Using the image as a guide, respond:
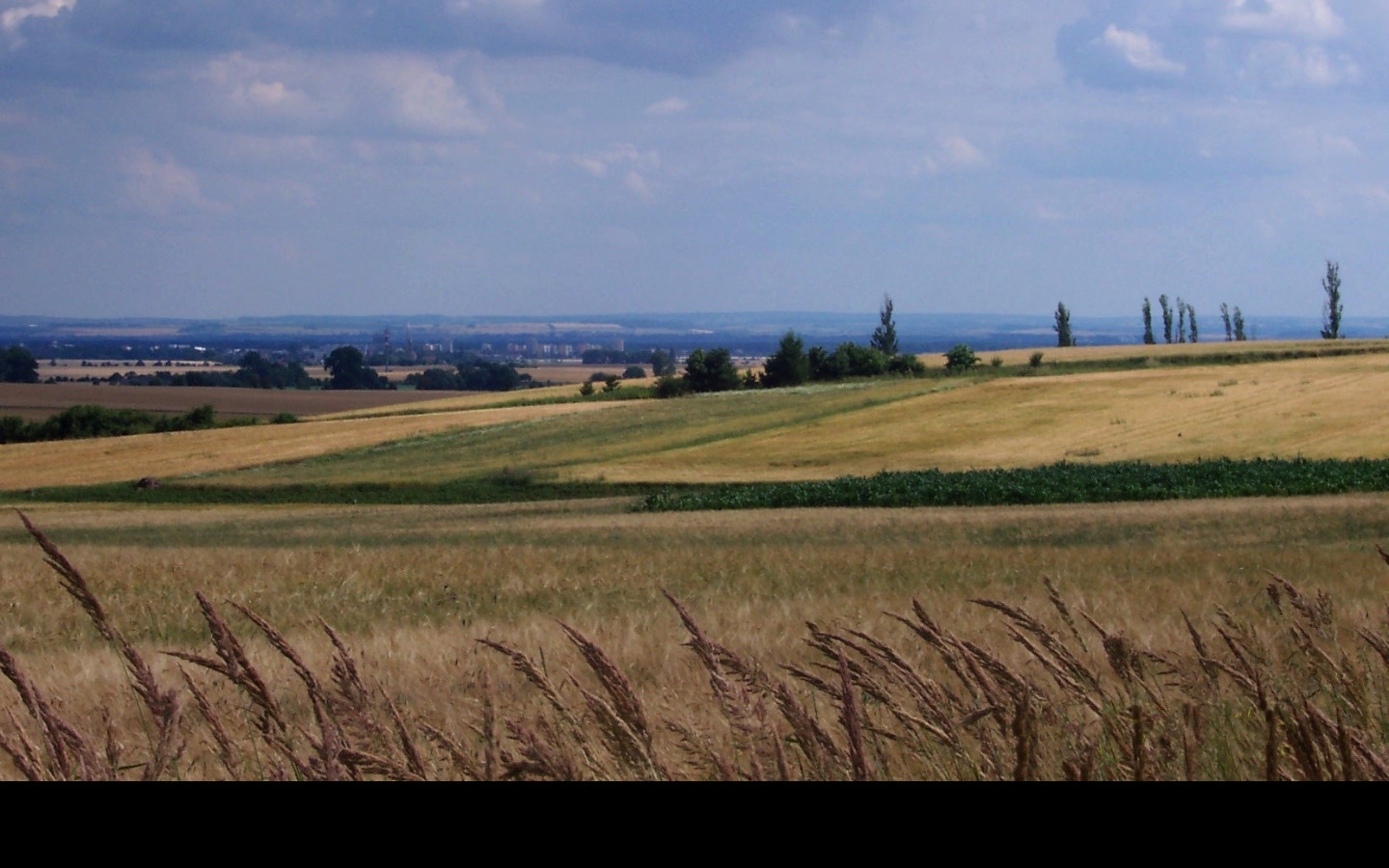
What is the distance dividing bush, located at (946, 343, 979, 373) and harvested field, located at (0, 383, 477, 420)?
40166mm

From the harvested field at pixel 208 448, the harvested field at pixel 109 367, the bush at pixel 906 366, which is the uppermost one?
the harvested field at pixel 109 367

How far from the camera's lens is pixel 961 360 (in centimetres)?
8231

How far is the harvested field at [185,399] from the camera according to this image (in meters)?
73.9

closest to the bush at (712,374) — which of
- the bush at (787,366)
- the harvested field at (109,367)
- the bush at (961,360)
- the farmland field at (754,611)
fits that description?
the bush at (787,366)

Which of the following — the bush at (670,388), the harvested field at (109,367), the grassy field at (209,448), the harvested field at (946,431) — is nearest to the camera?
the harvested field at (946,431)

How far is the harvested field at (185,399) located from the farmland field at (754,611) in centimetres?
3638

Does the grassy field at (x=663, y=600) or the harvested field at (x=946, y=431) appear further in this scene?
the harvested field at (x=946, y=431)

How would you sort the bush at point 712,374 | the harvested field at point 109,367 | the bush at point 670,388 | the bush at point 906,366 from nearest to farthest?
1. the bush at point 906,366
2. the bush at point 670,388
3. the bush at point 712,374
4. the harvested field at point 109,367

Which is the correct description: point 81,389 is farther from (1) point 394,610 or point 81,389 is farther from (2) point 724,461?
(1) point 394,610

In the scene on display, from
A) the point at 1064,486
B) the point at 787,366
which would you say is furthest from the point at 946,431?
the point at 787,366

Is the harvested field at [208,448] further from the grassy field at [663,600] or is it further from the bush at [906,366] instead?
the grassy field at [663,600]

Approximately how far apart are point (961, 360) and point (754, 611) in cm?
7668

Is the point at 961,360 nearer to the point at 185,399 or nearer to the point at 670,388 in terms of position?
the point at 670,388
